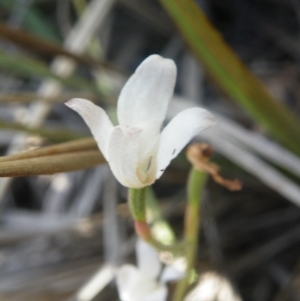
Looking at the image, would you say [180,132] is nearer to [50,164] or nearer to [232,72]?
[50,164]

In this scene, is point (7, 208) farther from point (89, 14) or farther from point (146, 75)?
point (146, 75)

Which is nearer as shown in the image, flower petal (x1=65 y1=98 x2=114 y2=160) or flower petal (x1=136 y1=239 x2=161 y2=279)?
flower petal (x1=65 y1=98 x2=114 y2=160)

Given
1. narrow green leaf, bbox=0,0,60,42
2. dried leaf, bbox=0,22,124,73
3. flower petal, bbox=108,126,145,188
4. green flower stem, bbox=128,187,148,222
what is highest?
flower petal, bbox=108,126,145,188

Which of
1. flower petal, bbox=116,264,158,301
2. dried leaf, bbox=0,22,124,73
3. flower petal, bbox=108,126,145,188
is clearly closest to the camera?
flower petal, bbox=108,126,145,188

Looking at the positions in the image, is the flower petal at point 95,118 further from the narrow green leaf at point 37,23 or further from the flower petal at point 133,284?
the narrow green leaf at point 37,23

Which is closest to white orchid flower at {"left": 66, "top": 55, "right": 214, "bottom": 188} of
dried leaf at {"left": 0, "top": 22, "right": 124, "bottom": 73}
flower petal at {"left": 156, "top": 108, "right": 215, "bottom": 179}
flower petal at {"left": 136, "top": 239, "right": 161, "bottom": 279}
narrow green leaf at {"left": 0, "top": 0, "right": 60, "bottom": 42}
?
flower petal at {"left": 156, "top": 108, "right": 215, "bottom": 179}

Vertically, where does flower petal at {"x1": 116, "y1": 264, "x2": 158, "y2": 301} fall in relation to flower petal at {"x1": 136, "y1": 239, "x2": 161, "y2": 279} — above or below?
below

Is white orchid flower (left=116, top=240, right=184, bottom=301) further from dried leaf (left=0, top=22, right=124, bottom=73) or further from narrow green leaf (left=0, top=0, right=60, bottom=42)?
narrow green leaf (left=0, top=0, right=60, bottom=42)
